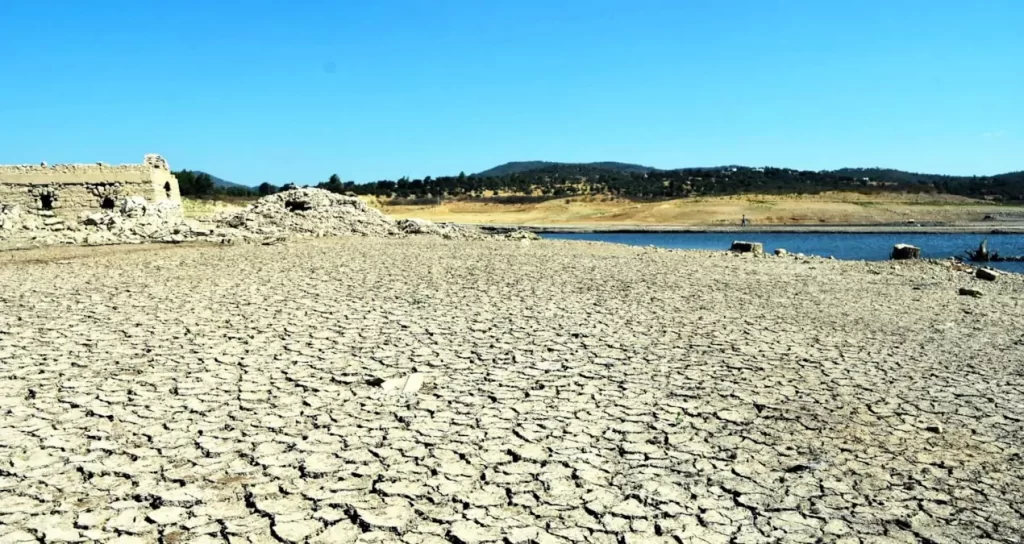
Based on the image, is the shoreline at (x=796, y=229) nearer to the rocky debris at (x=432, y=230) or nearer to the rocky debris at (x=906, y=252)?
the rocky debris at (x=432, y=230)

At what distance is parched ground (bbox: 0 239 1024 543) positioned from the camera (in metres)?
3.29

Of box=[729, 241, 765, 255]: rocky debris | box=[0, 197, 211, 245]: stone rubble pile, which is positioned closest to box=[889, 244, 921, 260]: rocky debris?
box=[729, 241, 765, 255]: rocky debris

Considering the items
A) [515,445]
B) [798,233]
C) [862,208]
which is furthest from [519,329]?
[862,208]

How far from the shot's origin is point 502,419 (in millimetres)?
4496

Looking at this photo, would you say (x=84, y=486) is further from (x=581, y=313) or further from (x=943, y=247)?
(x=943, y=247)

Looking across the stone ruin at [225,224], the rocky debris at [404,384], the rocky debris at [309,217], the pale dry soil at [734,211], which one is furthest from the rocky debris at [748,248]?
the pale dry soil at [734,211]

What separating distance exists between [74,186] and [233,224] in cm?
412

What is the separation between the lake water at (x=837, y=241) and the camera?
96.9 ft

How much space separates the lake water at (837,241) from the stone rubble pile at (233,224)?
36.6ft

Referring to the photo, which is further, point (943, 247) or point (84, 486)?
point (943, 247)

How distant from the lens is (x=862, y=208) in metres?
53.8

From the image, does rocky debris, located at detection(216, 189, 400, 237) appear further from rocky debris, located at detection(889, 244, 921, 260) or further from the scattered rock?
the scattered rock

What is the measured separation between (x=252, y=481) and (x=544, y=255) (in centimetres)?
1154

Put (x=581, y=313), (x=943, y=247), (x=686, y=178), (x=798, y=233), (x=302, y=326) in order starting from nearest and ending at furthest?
1. (x=302, y=326)
2. (x=581, y=313)
3. (x=943, y=247)
4. (x=798, y=233)
5. (x=686, y=178)
